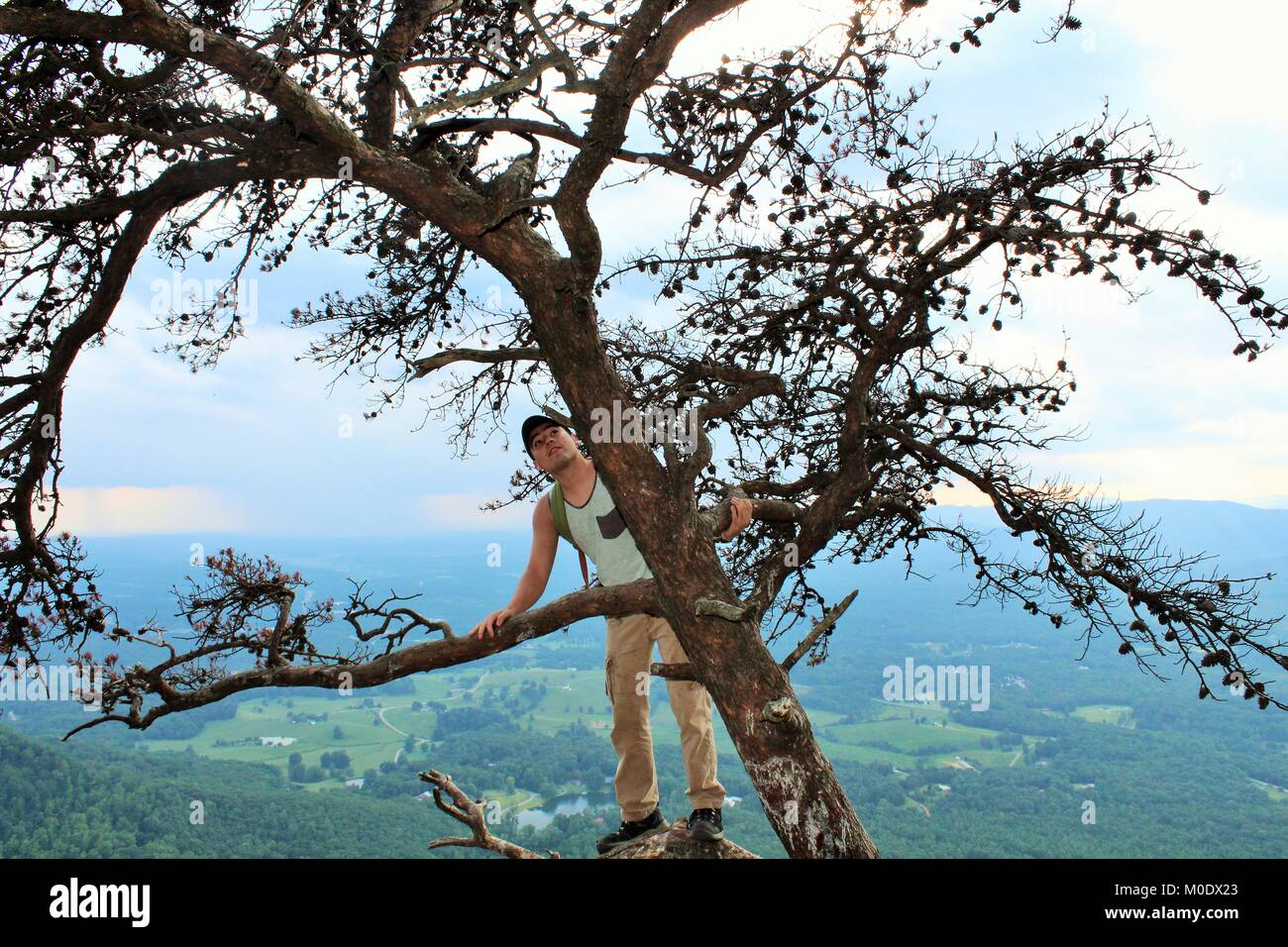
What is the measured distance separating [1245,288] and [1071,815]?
45208 millimetres

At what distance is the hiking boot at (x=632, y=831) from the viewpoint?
5.05 meters

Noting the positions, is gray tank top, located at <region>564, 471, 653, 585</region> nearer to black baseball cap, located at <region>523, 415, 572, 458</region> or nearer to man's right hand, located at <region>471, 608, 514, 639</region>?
black baseball cap, located at <region>523, 415, 572, 458</region>

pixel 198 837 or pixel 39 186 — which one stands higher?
pixel 39 186

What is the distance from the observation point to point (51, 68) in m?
5.44

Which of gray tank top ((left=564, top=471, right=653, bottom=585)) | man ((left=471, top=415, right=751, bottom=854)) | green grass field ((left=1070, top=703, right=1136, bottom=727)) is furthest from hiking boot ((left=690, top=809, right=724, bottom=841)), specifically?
green grass field ((left=1070, top=703, right=1136, bottom=727))

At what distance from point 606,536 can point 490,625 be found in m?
0.86

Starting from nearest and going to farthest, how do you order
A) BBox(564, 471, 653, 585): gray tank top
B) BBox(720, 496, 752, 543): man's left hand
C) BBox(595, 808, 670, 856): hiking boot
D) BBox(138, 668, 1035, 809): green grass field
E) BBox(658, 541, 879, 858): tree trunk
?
BBox(658, 541, 879, 858): tree trunk < BBox(595, 808, 670, 856): hiking boot < BBox(720, 496, 752, 543): man's left hand < BBox(564, 471, 653, 585): gray tank top < BBox(138, 668, 1035, 809): green grass field

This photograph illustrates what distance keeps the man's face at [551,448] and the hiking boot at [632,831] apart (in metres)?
2.04

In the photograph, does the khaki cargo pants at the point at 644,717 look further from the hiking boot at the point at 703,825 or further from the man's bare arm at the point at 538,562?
the man's bare arm at the point at 538,562

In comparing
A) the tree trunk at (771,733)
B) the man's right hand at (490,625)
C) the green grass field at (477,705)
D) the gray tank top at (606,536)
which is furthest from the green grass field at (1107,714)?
the man's right hand at (490,625)

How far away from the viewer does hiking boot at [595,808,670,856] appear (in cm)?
505

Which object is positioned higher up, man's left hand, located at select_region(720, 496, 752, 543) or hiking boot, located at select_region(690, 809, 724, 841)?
man's left hand, located at select_region(720, 496, 752, 543)
